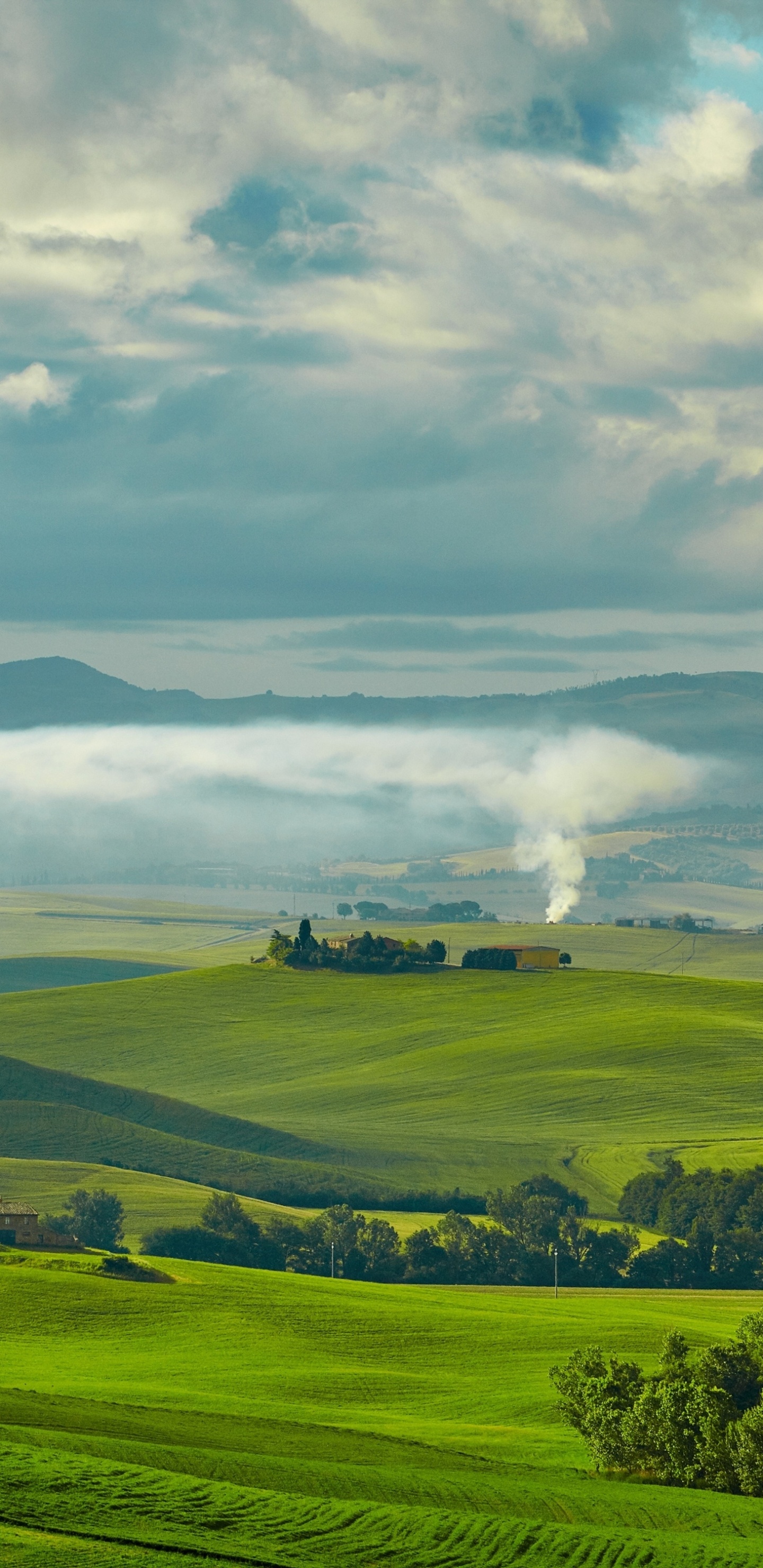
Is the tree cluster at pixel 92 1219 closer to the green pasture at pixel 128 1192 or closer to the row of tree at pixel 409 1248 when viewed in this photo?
the green pasture at pixel 128 1192

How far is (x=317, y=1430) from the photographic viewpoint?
6488 cm

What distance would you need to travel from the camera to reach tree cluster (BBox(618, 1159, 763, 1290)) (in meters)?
134

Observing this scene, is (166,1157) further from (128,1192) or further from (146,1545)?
(146,1545)

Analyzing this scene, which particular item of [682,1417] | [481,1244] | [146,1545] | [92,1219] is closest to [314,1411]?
[682,1417]

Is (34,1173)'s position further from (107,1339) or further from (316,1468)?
(316,1468)

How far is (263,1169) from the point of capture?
→ 168625 millimetres

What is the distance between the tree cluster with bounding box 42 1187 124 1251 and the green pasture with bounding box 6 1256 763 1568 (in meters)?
29.4

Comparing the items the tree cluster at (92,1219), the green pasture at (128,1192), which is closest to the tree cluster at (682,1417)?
the tree cluster at (92,1219)

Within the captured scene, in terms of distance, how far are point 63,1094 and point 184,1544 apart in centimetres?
15471

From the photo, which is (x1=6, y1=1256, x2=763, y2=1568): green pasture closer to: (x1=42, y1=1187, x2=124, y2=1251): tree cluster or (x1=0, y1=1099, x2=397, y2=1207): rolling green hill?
(x1=42, y1=1187, x2=124, y2=1251): tree cluster

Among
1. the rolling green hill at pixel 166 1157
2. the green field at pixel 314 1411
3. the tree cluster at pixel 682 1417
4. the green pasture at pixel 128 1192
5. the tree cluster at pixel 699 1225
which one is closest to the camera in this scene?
the green field at pixel 314 1411

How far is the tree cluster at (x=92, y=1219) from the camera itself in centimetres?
13462

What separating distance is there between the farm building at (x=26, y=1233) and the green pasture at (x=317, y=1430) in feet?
40.2

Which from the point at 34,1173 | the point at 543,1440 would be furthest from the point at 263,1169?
the point at 543,1440
